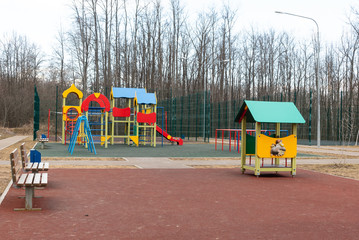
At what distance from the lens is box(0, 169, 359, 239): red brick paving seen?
18.0ft

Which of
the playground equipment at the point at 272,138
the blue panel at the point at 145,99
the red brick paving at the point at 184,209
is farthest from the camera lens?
the blue panel at the point at 145,99

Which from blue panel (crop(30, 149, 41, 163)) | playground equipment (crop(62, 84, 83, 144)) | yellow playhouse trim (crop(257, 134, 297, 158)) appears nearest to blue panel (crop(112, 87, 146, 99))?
playground equipment (crop(62, 84, 83, 144))

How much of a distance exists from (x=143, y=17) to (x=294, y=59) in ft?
66.1

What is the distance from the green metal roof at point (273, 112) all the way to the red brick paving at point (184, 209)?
→ 1.62m

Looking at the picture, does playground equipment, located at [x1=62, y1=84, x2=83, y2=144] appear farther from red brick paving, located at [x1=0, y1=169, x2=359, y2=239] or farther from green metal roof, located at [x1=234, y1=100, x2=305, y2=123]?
red brick paving, located at [x1=0, y1=169, x2=359, y2=239]

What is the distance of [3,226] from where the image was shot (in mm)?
5598

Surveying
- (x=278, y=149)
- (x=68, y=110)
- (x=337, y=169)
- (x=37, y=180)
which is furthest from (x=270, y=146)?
(x=68, y=110)

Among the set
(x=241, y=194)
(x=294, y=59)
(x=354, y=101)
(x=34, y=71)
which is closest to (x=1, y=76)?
(x=34, y=71)

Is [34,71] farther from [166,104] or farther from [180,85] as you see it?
[166,104]

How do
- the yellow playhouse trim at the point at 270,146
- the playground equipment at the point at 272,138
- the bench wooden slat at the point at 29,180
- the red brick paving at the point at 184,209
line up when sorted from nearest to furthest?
1. the red brick paving at the point at 184,209
2. the bench wooden slat at the point at 29,180
3. the playground equipment at the point at 272,138
4. the yellow playhouse trim at the point at 270,146

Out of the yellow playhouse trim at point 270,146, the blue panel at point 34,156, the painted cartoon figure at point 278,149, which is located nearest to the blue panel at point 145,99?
the yellow playhouse trim at point 270,146

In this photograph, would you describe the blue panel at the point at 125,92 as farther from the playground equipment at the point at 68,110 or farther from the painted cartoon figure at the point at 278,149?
the painted cartoon figure at the point at 278,149

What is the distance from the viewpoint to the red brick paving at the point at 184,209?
5.49 metres

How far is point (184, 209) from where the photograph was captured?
696 cm
